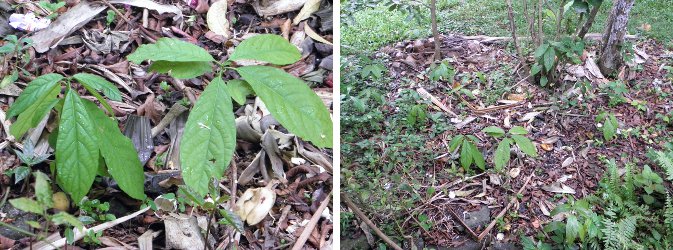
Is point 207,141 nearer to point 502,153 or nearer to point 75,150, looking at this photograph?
point 75,150

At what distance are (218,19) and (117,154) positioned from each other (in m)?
0.49

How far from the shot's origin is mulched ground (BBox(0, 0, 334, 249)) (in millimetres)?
934

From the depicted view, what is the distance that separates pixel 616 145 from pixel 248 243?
85 centimetres

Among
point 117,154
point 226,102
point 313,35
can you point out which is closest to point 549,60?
point 313,35

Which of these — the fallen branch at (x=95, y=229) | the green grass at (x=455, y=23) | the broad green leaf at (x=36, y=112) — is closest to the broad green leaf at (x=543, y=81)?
the green grass at (x=455, y=23)

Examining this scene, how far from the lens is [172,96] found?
1.11m

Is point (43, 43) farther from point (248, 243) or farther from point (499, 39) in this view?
point (499, 39)

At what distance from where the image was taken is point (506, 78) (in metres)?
1.32

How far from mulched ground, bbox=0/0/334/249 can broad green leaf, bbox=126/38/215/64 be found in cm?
24

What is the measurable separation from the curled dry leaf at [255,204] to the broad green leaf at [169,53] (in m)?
0.26

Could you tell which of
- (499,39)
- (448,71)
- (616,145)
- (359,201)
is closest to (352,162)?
(359,201)

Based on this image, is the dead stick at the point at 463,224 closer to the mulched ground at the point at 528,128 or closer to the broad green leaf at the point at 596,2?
the mulched ground at the point at 528,128

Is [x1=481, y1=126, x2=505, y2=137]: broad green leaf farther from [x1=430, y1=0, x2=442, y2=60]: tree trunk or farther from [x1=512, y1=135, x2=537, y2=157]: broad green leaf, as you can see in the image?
[x1=430, y1=0, x2=442, y2=60]: tree trunk

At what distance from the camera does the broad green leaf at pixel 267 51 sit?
86 cm
